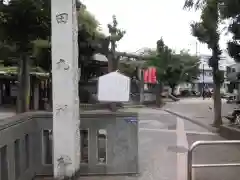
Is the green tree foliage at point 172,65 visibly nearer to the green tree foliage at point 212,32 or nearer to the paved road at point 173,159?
the green tree foliage at point 212,32

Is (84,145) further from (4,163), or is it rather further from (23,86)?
(23,86)

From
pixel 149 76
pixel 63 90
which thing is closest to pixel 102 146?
pixel 63 90

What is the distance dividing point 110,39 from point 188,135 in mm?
10858

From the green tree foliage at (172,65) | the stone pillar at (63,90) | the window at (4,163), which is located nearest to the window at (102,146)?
the stone pillar at (63,90)

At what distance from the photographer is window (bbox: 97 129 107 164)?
6.88 meters

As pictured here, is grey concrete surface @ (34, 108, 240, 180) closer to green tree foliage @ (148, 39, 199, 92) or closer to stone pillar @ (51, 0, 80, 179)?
stone pillar @ (51, 0, 80, 179)

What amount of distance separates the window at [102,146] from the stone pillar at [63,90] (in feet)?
3.24

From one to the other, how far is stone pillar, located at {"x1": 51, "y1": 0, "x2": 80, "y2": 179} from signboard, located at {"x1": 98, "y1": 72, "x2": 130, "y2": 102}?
1.26m

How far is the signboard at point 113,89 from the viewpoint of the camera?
7.12m

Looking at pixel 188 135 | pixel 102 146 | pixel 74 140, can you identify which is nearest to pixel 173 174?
pixel 102 146

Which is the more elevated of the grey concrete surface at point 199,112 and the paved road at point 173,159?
the paved road at point 173,159

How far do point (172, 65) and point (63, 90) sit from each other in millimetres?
42591

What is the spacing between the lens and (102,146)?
7023mm

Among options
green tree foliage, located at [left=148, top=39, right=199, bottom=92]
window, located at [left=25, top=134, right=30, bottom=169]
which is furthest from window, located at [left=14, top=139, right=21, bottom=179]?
green tree foliage, located at [left=148, top=39, right=199, bottom=92]
